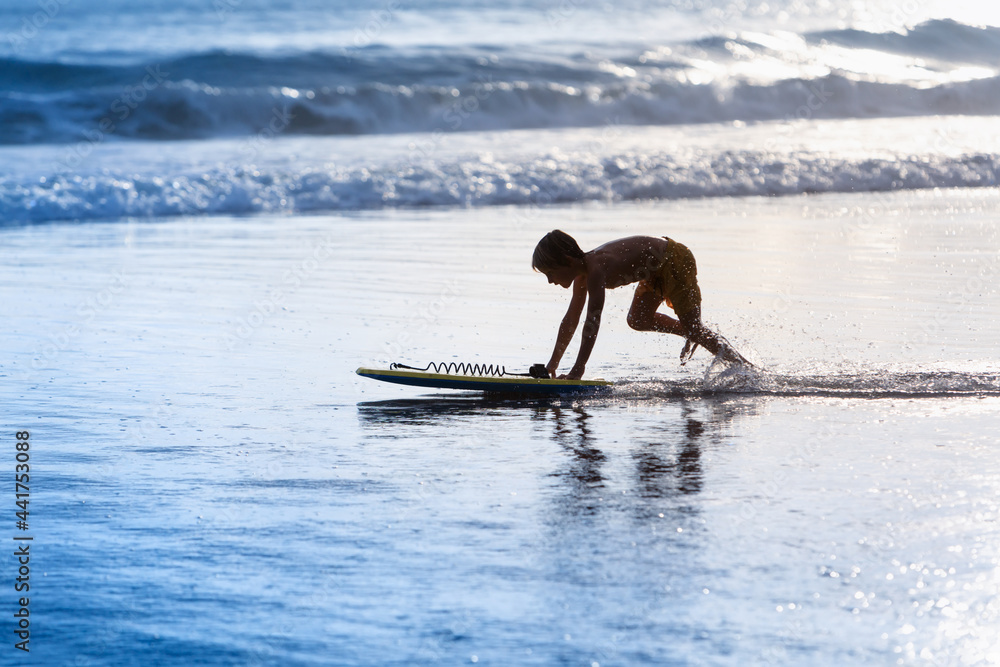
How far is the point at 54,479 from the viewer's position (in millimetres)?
5047

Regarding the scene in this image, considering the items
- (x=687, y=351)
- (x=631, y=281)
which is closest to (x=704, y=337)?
(x=687, y=351)

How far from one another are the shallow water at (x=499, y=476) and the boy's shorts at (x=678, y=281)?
440 mm

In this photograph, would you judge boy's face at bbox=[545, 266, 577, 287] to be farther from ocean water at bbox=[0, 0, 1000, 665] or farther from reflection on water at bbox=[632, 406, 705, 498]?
reflection on water at bbox=[632, 406, 705, 498]

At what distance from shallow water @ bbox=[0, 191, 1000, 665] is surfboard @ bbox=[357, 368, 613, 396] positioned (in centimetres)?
10

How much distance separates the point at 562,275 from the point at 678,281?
90 cm

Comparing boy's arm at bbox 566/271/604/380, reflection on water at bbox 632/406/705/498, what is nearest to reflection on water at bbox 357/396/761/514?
reflection on water at bbox 632/406/705/498

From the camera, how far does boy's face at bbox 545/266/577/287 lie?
6570 millimetres

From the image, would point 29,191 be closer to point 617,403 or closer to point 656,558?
point 617,403

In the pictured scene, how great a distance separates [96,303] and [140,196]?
757 cm

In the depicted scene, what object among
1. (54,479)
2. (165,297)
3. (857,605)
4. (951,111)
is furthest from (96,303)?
(951,111)

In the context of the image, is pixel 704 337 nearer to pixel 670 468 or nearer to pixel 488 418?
pixel 488 418

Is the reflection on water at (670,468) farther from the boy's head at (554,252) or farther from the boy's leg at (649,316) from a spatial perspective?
the boy's leg at (649,316)

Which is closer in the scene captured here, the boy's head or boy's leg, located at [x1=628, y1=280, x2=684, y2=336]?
the boy's head

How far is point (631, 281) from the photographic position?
23.1 feet
